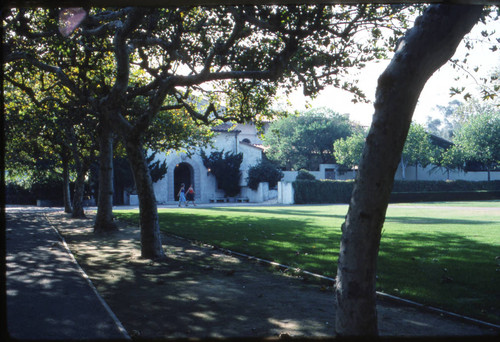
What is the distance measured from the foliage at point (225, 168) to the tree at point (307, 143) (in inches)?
508

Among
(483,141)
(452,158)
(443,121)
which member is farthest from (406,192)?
(443,121)

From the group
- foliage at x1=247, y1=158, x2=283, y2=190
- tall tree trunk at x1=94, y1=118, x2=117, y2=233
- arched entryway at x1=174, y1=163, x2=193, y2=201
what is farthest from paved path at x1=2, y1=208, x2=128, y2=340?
arched entryway at x1=174, y1=163, x2=193, y2=201

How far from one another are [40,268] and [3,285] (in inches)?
140

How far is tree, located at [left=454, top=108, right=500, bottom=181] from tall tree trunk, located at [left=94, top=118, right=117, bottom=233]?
47.1 meters

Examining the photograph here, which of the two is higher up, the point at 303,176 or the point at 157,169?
the point at 157,169

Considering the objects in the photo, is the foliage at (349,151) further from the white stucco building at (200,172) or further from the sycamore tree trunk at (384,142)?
the sycamore tree trunk at (384,142)

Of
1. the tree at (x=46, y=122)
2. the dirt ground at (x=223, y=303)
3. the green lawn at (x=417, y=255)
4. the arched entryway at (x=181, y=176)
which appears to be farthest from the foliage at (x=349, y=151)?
the dirt ground at (x=223, y=303)

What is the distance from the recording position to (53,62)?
14836 millimetres

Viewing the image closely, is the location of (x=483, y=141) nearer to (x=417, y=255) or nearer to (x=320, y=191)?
(x=320, y=191)

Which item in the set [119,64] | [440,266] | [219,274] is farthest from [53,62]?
[440,266]

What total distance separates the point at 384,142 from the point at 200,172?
4163 centimetres

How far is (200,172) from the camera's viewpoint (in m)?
44.8

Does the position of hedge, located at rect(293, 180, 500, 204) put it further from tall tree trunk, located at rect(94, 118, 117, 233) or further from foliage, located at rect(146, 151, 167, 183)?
tall tree trunk, located at rect(94, 118, 117, 233)

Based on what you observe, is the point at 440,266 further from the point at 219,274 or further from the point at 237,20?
the point at 237,20
